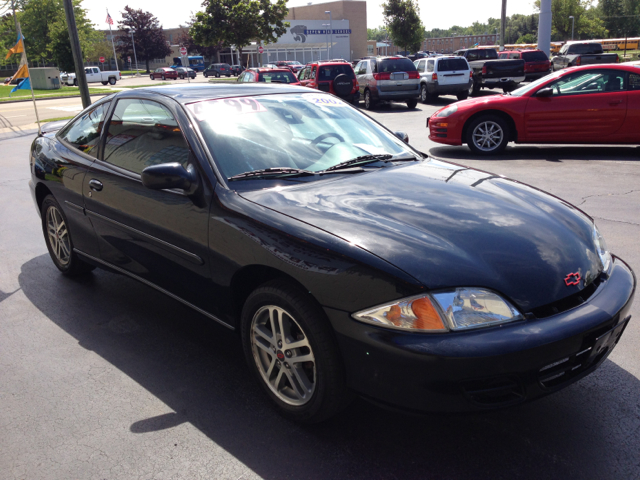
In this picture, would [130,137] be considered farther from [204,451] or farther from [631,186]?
[631,186]

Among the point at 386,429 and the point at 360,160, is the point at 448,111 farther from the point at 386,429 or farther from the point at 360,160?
the point at 386,429

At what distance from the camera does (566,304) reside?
2.37 metres

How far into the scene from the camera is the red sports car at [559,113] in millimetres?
9039

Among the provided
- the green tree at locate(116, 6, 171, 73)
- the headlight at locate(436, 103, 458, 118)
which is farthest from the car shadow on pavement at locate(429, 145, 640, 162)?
the green tree at locate(116, 6, 171, 73)

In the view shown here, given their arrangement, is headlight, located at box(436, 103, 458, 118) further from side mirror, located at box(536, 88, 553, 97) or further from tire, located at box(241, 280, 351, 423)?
tire, located at box(241, 280, 351, 423)

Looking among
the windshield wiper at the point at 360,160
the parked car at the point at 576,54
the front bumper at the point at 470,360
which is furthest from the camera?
the parked car at the point at 576,54

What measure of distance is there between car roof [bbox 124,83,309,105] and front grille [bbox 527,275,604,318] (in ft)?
7.57

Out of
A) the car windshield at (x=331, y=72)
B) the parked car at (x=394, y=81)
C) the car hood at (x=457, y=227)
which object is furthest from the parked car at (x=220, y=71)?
the car hood at (x=457, y=227)

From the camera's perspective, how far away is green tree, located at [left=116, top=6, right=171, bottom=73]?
80688mm

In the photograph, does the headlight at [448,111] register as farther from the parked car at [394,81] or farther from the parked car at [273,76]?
the parked car at [273,76]

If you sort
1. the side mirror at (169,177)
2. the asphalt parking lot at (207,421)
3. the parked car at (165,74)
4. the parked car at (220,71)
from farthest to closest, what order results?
1. the parked car at (220,71)
2. the parked car at (165,74)
3. the side mirror at (169,177)
4. the asphalt parking lot at (207,421)

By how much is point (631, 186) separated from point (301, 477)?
6.59 meters

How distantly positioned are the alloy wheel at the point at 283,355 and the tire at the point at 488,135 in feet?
26.4

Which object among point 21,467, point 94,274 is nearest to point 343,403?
point 21,467
